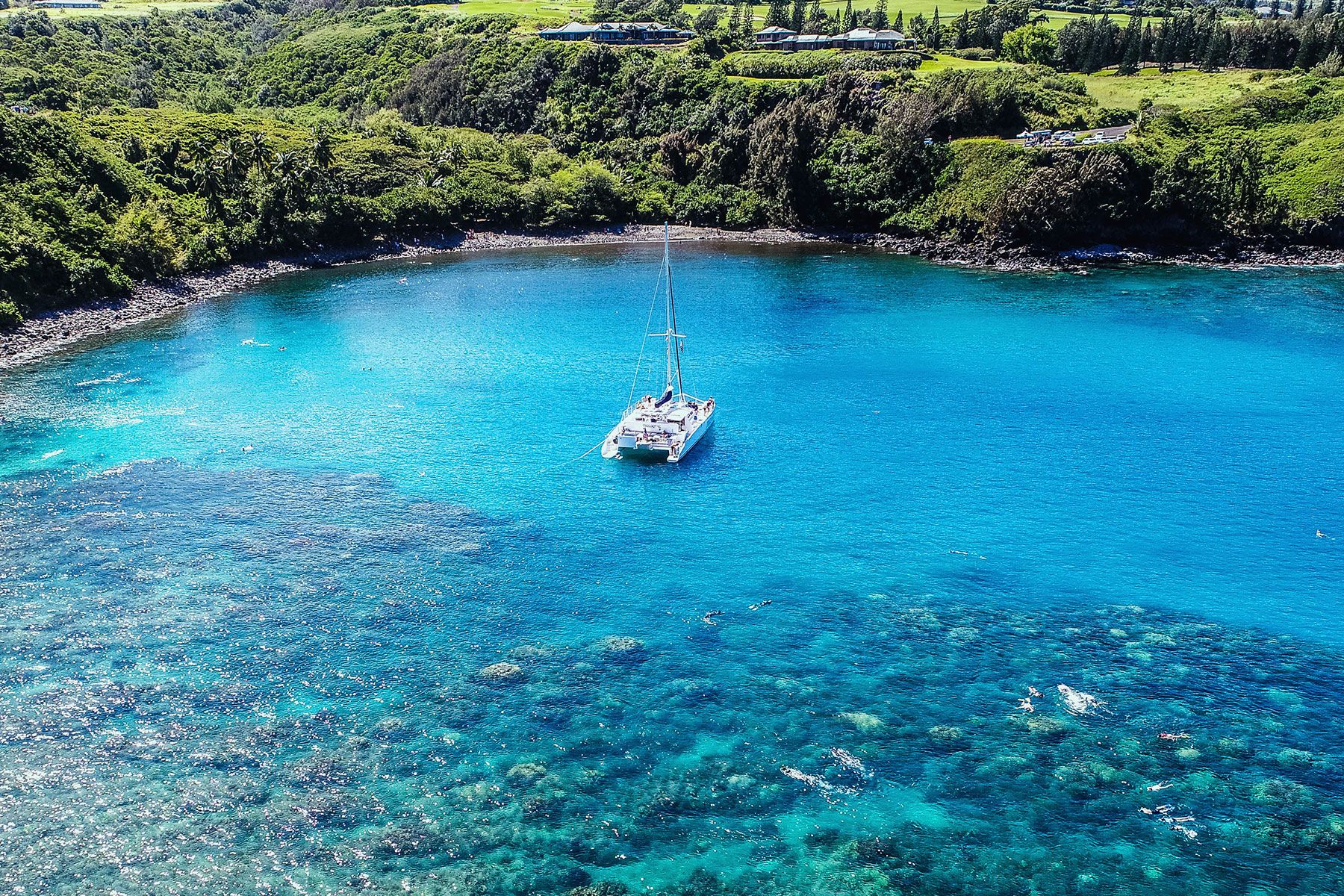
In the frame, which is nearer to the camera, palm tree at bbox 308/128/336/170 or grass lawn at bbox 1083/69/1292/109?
palm tree at bbox 308/128/336/170

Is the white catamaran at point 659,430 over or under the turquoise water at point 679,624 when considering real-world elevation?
over

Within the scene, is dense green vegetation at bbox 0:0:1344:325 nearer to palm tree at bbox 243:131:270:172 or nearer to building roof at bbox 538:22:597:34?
palm tree at bbox 243:131:270:172

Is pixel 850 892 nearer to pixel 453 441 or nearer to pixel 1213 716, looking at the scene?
pixel 1213 716

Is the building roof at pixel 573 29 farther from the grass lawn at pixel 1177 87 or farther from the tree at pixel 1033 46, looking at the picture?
the grass lawn at pixel 1177 87

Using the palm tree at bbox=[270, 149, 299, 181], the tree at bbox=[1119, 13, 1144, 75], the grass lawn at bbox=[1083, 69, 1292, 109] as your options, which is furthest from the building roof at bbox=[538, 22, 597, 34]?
the tree at bbox=[1119, 13, 1144, 75]

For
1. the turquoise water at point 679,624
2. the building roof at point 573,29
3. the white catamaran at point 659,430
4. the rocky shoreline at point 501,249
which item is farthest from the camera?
the building roof at point 573,29

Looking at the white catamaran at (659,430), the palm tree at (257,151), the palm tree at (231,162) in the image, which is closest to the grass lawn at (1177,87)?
the white catamaran at (659,430)

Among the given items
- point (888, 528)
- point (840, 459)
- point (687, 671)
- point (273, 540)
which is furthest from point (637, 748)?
point (840, 459)
